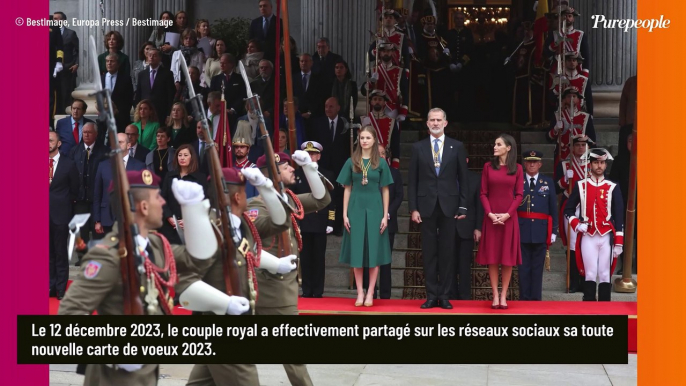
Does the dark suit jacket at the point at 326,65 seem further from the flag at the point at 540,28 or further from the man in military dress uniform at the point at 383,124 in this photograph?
the flag at the point at 540,28

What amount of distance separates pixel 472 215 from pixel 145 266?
15.2 feet

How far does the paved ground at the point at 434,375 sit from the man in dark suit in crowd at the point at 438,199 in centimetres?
94

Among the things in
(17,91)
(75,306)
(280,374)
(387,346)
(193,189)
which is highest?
(17,91)

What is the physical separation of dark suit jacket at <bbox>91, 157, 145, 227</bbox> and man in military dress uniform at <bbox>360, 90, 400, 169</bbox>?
14.6 ft

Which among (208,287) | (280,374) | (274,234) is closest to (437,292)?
(280,374)

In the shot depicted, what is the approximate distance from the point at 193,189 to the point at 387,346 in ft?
4.42

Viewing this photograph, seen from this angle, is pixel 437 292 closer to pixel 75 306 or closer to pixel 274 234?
pixel 274 234

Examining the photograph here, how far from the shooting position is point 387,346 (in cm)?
524

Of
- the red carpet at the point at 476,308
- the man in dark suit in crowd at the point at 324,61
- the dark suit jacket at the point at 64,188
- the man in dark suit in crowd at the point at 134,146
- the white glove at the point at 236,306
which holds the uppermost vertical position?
the man in dark suit in crowd at the point at 324,61

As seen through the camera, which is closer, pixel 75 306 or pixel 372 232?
pixel 75 306

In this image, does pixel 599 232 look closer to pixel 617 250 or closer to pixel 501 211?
pixel 617 250

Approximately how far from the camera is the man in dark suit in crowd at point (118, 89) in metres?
7.20

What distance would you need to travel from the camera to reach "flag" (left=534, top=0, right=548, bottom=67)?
12.1 m

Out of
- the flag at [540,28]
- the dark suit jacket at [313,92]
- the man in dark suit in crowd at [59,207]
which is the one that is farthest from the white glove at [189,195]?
the flag at [540,28]
